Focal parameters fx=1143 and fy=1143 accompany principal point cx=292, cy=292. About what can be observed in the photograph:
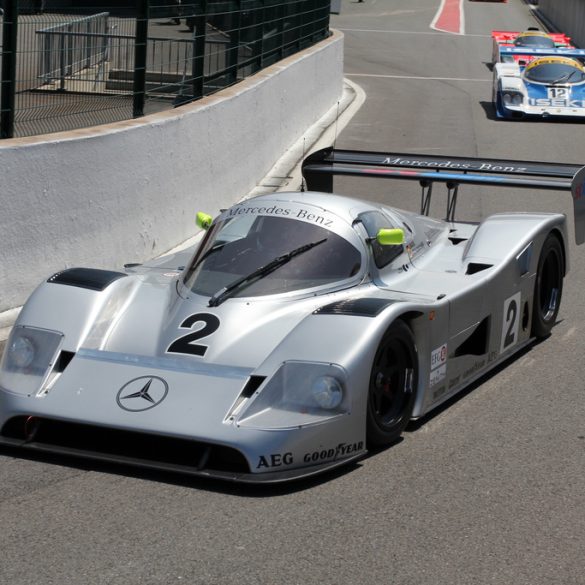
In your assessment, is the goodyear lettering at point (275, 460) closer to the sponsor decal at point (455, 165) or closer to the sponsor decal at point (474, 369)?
the sponsor decal at point (474, 369)

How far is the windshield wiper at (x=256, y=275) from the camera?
6059mm

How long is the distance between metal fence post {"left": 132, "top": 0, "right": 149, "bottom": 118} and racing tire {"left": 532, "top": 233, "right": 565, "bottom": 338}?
3880mm

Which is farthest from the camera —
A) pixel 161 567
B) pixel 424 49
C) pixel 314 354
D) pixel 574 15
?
pixel 574 15

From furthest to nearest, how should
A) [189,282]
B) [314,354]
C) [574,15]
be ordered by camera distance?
[574,15]
[189,282]
[314,354]

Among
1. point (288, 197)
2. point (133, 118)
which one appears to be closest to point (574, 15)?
point (133, 118)

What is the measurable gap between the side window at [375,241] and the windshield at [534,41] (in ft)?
76.3

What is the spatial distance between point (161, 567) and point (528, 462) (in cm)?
207

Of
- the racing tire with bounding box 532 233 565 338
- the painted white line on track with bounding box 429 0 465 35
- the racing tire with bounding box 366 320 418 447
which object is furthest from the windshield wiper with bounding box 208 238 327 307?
the painted white line on track with bounding box 429 0 465 35

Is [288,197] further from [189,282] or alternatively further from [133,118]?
[133,118]

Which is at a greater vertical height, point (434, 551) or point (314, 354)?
point (314, 354)

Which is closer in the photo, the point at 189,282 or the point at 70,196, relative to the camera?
the point at 189,282

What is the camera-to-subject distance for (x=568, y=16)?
43.8 meters

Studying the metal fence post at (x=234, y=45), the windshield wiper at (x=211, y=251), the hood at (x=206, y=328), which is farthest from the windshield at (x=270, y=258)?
the metal fence post at (x=234, y=45)

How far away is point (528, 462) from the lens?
5.54 m
